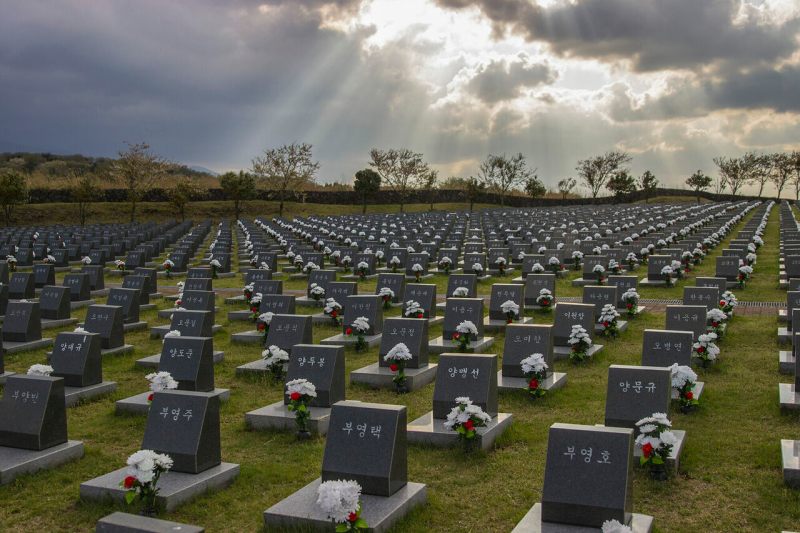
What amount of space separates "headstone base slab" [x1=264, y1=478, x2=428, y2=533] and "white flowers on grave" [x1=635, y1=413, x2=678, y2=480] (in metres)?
2.52

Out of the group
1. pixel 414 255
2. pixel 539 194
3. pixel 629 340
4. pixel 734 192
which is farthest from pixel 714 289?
pixel 734 192

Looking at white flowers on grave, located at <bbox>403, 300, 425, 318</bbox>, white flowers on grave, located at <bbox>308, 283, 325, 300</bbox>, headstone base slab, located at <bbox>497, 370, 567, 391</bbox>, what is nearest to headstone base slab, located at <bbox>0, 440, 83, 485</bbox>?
headstone base slab, located at <bbox>497, 370, 567, 391</bbox>

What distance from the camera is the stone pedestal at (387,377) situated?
11953 mm

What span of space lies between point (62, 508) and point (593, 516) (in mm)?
5607

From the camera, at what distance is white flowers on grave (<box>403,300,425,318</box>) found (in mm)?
15656

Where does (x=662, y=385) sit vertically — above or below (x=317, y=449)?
above

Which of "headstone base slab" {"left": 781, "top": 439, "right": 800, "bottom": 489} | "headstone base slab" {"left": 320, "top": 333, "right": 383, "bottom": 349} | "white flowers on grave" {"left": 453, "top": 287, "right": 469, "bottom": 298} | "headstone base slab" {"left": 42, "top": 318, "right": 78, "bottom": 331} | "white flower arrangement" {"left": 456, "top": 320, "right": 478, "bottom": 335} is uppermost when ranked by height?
"white flowers on grave" {"left": 453, "top": 287, "right": 469, "bottom": 298}

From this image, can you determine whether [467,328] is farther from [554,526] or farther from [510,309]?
[554,526]

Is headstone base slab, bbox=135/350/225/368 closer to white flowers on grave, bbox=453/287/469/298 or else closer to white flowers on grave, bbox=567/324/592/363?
white flowers on grave, bbox=453/287/469/298

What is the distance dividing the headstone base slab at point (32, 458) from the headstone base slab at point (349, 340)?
6.59 m

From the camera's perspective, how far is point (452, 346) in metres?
14.2

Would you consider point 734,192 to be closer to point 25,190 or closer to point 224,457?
Answer: point 25,190

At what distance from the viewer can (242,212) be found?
76688 millimetres

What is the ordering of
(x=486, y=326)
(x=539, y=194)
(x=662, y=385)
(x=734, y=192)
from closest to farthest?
(x=662, y=385)
(x=486, y=326)
(x=539, y=194)
(x=734, y=192)
